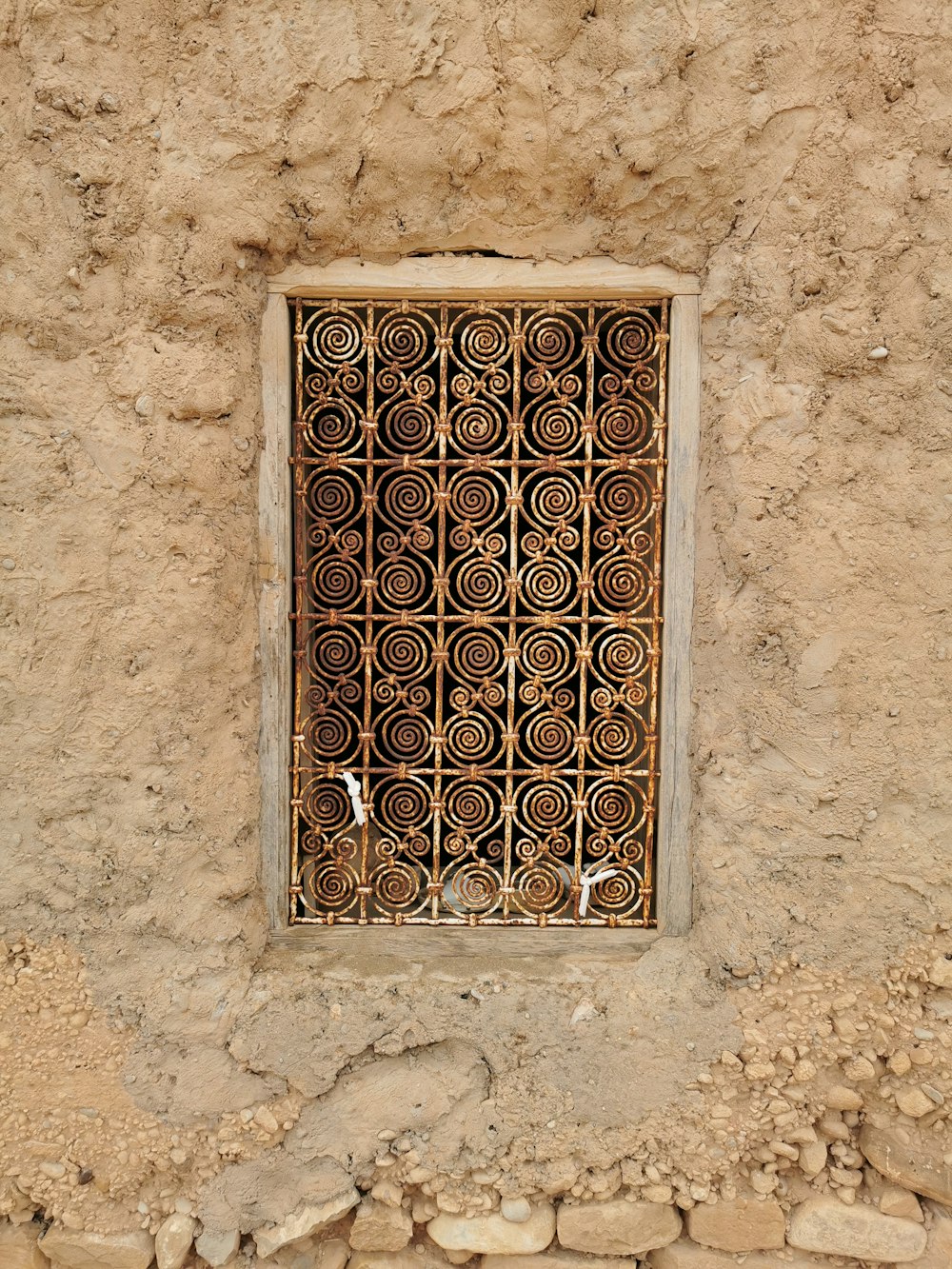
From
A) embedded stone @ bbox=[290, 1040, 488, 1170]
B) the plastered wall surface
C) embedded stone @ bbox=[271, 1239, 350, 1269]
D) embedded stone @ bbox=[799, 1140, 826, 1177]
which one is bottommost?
embedded stone @ bbox=[271, 1239, 350, 1269]

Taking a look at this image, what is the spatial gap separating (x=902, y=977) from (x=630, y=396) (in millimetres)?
1722

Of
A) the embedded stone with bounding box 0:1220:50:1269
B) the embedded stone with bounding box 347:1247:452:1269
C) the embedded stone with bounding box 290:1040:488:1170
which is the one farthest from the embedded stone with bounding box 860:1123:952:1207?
the embedded stone with bounding box 0:1220:50:1269

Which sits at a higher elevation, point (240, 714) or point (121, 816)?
point (240, 714)

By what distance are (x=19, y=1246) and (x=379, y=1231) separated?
0.92 metres

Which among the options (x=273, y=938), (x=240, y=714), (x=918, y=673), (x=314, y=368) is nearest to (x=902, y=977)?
(x=918, y=673)

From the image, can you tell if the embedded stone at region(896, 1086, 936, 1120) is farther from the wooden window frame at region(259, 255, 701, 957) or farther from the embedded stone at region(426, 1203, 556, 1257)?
the embedded stone at region(426, 1203, 556, 1257)

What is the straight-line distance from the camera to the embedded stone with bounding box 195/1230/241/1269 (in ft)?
6.80

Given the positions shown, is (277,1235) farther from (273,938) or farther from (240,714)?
(240,714)

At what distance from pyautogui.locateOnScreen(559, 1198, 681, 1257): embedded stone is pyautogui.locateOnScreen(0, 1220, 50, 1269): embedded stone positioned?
136cm

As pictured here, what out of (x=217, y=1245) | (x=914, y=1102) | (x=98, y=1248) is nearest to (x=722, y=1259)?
(x=914, y=1102)

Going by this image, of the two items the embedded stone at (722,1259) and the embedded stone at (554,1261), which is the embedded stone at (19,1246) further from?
the embedded stone at (722,1259)

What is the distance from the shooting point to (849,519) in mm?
2141

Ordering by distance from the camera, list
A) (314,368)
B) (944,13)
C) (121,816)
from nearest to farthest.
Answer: (944,13)
(121,816)
(314,368)

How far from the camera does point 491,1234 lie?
6.93ft
